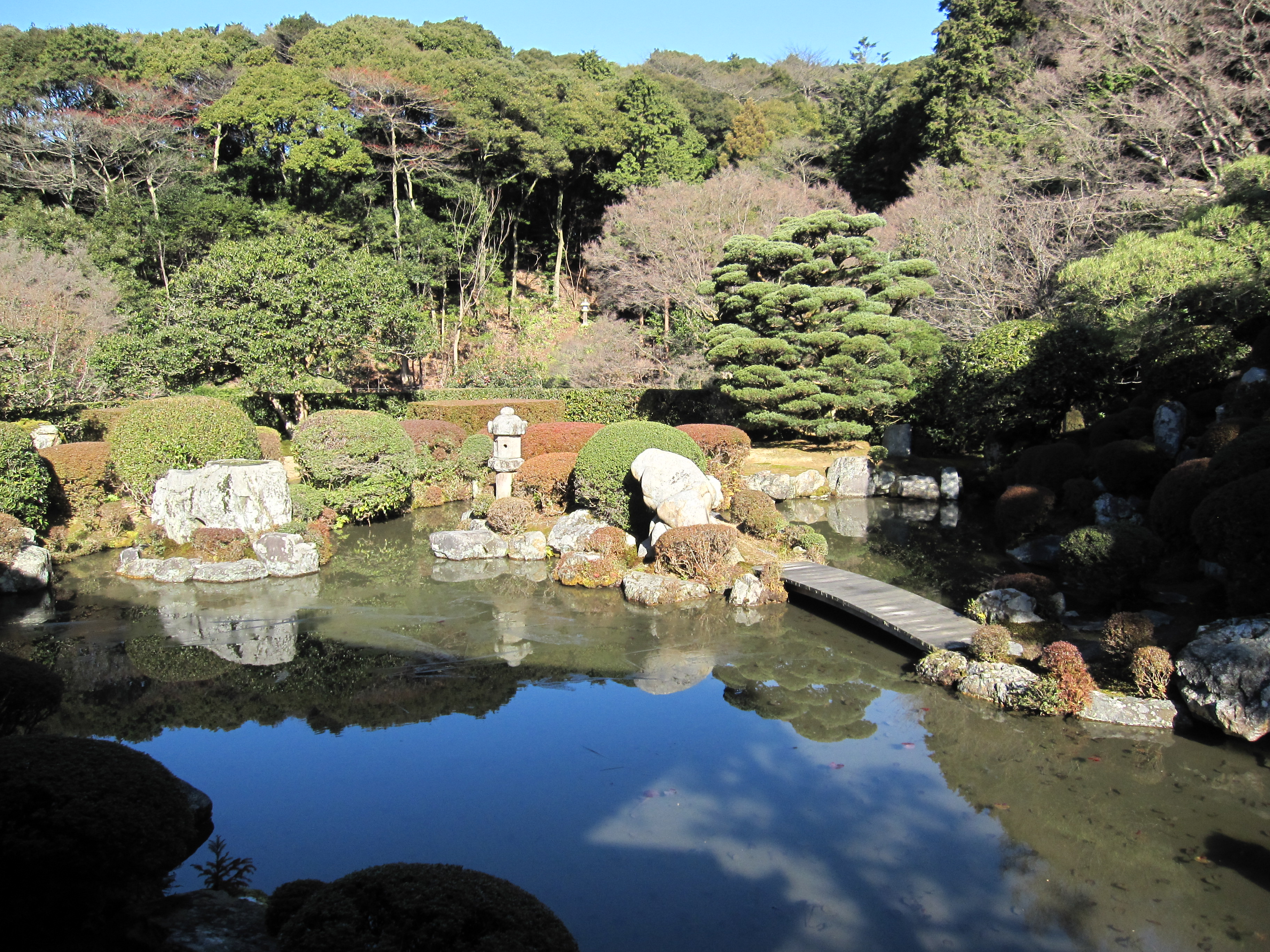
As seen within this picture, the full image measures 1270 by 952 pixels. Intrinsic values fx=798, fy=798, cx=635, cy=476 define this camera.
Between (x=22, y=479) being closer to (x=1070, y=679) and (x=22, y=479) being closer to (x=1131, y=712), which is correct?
(x=1070, y=679)

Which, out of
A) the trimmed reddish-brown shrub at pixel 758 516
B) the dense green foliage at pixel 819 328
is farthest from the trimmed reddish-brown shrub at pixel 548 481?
the dense green foliage at pixel 819 328

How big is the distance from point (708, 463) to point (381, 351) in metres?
9.45

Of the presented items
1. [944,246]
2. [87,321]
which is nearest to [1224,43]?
[944,246]

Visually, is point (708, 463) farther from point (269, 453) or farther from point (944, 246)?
point (944, 246)

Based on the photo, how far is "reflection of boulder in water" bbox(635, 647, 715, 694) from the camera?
7031mm

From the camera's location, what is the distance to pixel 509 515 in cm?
1161

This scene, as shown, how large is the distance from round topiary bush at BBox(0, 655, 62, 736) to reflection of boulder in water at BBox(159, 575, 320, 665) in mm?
2828

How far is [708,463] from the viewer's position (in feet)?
44.9

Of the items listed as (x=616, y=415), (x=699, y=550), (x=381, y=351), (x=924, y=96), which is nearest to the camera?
(x=699, y=550)

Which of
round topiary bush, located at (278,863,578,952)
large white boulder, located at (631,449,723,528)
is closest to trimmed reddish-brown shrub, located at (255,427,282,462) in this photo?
large white boulder, located at (631,449,723,528)

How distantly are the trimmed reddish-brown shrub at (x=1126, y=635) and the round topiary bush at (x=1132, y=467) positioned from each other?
5.22 m

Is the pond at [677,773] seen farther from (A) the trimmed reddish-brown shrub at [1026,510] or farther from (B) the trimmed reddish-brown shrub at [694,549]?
(A) the trimmed reddish-brown shrub at [1026,510]

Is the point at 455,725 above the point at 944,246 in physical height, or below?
below

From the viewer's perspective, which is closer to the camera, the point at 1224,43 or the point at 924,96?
the point at 1224,43
